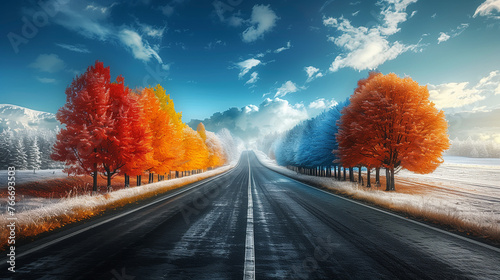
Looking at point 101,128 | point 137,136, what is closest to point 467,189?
point 137,136

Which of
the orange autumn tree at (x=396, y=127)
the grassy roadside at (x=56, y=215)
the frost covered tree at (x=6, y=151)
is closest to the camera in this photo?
the grassy roadside at (x=56, y=215)

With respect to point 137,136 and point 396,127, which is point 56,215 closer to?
point 137,136

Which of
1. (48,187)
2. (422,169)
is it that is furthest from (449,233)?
(48,187)

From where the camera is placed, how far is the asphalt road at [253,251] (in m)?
3.62

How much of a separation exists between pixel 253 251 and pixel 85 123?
15187 millimetres

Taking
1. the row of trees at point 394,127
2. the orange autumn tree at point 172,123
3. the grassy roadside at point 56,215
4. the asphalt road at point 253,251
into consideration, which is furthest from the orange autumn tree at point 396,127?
the grassy roadside at point 56,215

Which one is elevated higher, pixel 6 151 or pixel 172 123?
pixel 172 123

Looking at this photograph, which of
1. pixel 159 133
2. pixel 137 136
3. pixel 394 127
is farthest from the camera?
pixel 159 133

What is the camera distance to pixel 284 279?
133 inches

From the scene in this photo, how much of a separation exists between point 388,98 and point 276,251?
17806 millimetres

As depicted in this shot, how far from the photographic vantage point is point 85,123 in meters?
14.9

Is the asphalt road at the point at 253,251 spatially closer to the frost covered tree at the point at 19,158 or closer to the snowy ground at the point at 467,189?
the snowy ground at the point at 467,189

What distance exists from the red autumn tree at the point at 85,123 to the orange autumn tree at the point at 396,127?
17952 mm

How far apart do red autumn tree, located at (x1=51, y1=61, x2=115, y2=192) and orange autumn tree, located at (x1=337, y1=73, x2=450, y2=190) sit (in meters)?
18.0
